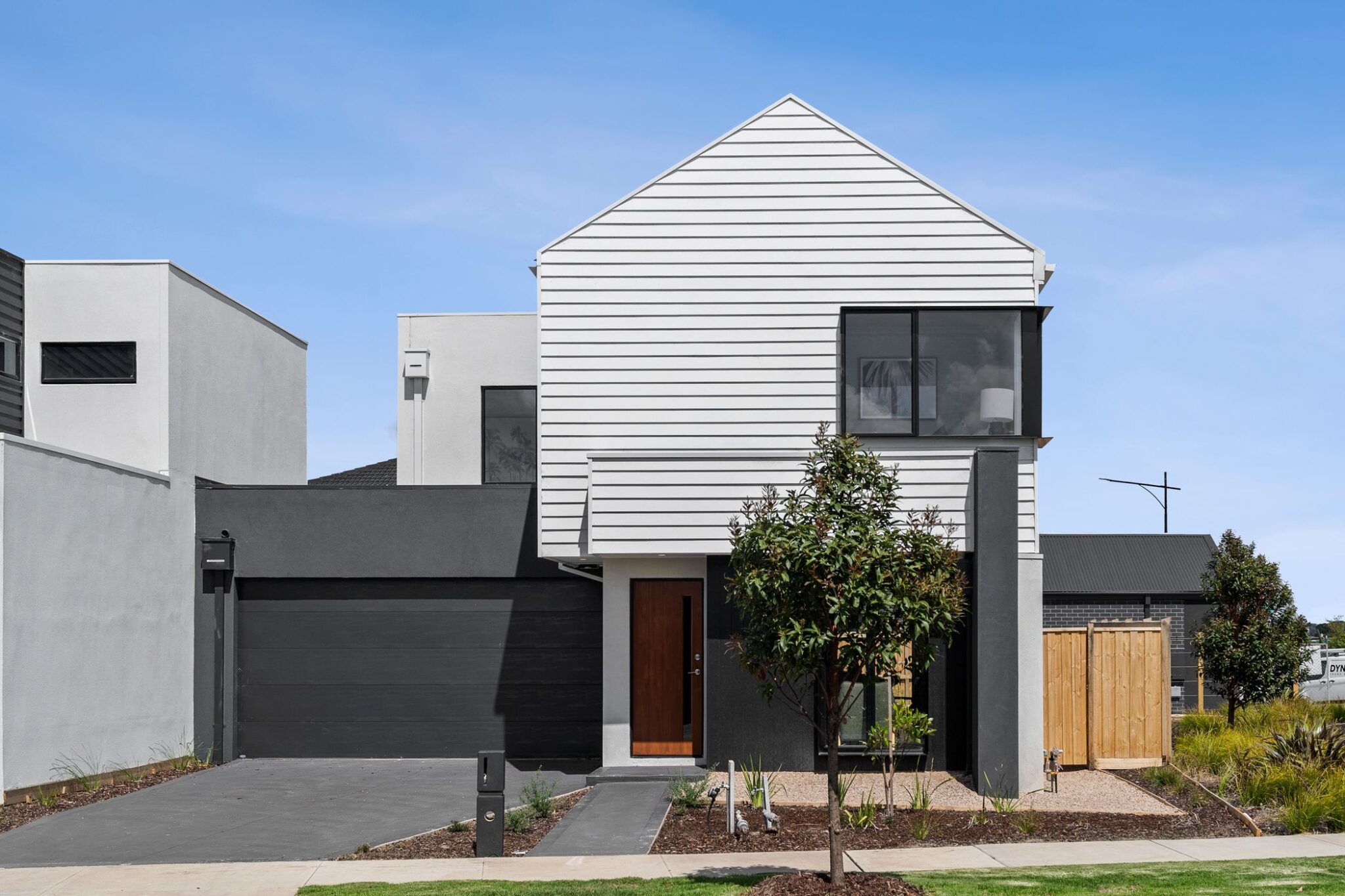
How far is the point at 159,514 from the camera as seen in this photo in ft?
57.2

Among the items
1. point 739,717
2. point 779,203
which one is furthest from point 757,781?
point 779,203

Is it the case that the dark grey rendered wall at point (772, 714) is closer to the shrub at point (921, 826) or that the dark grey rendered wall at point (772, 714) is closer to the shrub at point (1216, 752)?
the shrub at point (921, 826)

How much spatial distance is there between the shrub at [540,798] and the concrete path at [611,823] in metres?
0.23

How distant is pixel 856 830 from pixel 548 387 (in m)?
6.67

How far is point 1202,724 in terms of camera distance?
18.8m

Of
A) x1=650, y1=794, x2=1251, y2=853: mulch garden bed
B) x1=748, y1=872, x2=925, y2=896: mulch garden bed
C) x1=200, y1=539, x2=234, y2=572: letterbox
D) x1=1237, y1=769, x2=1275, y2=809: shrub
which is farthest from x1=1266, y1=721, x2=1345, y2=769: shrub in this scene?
x1=200, y1=539, x2=234, y2=572: letterbox

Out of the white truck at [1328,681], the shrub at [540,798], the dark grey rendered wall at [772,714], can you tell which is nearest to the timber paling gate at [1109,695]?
the dark grey rendered wall at [772,714]

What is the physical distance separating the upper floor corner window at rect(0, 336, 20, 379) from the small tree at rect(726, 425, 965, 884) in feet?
42.6

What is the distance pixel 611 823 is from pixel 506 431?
40.9 feet

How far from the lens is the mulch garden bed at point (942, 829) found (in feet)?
38.2

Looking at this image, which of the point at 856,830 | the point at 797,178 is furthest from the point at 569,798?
the point at 797,178

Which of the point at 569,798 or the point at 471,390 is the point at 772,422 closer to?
the point at 569,798

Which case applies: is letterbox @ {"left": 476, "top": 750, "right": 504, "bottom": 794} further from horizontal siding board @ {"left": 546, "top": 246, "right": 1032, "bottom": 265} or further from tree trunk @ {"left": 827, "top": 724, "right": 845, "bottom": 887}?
horizontal siding board @ {"left": 546, "top": 246, "right": 1032, "bottom": 265}

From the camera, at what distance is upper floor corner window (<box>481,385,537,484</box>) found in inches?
955
